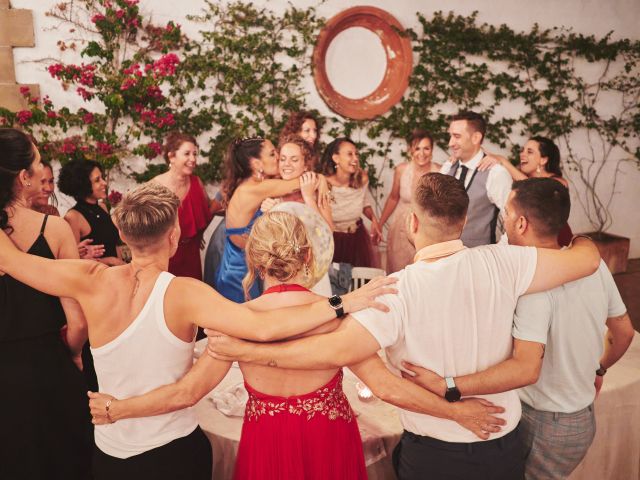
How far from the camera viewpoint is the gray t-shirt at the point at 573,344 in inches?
63.7

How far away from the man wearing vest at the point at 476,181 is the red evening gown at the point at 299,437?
82.2 inches

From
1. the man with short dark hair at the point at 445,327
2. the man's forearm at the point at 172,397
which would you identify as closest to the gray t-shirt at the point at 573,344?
the man with short dark hair at the point at 445,327

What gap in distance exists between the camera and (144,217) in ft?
4.71

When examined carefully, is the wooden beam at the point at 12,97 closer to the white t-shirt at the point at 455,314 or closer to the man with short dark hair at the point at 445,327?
the man with short dark hair at the point at 445,327

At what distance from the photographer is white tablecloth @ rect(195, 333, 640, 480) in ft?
5.82

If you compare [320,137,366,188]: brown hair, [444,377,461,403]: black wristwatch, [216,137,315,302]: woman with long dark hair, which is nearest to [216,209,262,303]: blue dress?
[216,137,315,302]: woman with long dark hair

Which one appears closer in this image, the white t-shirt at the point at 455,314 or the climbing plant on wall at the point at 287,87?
the white t-shirt at the point at 455,314

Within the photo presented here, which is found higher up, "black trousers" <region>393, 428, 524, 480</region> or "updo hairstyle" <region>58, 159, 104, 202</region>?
"updo hairstyle" <region>58, 159, 104, 202</region>

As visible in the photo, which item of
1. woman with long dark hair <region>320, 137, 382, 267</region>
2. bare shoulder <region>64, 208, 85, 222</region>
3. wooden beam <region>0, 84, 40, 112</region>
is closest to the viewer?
bare shoulder <region>64, 208, 85, 222</region>

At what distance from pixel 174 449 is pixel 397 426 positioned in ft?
2.39

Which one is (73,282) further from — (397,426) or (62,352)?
(397,426)

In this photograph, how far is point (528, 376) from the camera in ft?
4.81

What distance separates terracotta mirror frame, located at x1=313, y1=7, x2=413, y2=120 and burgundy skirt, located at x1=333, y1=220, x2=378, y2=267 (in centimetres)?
184

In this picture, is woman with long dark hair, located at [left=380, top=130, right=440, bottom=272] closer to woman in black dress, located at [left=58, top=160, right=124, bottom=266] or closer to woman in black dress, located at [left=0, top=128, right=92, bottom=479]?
woman in black dress, located at [left=58, top=160, right=124, bottom=266]
